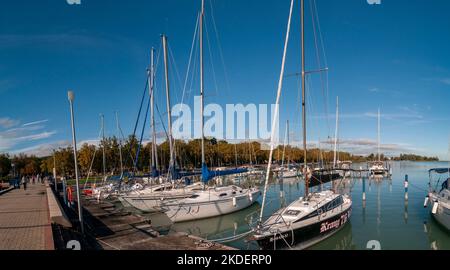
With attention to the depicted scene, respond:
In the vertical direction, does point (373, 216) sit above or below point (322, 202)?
below

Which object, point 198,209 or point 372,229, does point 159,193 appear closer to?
point 198,209

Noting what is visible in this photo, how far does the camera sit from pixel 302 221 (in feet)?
49.1

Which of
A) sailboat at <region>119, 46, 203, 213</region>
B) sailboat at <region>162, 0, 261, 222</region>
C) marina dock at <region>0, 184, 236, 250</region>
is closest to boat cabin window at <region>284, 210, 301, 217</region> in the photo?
marina dock at <region>0, 184, 236, 250</region>

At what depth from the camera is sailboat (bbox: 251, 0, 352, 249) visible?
13531 millimetres

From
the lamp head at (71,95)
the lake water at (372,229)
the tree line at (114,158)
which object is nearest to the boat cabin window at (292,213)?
the lake water at (372,229)

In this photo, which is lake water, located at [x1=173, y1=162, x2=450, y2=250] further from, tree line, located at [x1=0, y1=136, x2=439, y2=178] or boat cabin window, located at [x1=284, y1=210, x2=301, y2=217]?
tree line, located at [x1=0, y1=136, x2=439, y2=178]

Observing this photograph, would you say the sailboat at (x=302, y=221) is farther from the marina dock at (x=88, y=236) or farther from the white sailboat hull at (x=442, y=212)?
the white sailboat hull at (x=442, y=212)

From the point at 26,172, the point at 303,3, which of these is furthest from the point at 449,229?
the point at 26,172

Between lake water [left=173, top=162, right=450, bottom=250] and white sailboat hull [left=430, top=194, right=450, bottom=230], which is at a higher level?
white sailboat hull [left=430, top=194, right=450, bottom=230]

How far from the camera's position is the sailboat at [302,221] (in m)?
13.5

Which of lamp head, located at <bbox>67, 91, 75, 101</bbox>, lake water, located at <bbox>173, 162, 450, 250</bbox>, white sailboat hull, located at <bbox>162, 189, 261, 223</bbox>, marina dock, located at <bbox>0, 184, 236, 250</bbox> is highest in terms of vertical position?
lamp head, located at <bbox>67, 91, 75, 101</bbox>
